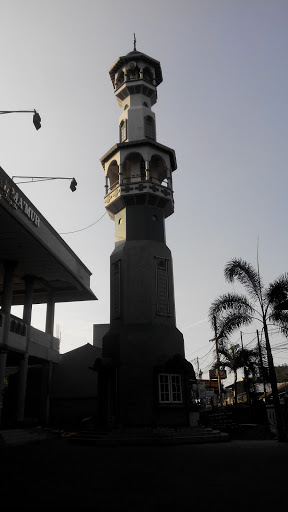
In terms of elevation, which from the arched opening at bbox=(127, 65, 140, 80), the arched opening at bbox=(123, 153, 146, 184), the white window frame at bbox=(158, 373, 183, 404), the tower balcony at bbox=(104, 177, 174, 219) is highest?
the arched opening at bbox=(127, 65, 140, 80)

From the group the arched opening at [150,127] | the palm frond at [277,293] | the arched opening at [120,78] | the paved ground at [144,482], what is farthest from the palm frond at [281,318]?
the arched opening at [120,78]

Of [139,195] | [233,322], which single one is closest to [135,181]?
[139,195]

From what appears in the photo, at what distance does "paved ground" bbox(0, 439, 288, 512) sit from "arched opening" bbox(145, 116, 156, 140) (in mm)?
20859

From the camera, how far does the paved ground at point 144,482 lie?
6.30 meters

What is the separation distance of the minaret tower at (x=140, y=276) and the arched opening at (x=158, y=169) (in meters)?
0.02

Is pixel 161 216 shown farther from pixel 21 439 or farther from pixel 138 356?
pixel 21 439

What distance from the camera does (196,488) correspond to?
7.37 metres

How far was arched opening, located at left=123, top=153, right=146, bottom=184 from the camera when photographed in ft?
83.5

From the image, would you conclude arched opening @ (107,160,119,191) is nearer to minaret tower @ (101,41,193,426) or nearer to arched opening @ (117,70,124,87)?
minaret tower @ (101,41,193,426)

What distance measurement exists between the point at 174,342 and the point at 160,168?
482 inches

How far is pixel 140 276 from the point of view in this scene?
22.1m

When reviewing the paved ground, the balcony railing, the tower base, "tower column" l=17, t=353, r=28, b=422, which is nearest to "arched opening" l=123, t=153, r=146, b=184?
the balcony railing

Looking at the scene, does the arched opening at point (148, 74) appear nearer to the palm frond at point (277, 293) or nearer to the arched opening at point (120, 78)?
the arched opening at point (120, 78)

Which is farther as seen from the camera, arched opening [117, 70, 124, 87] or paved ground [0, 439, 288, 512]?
arched opening [117, 70, 124, 87]
